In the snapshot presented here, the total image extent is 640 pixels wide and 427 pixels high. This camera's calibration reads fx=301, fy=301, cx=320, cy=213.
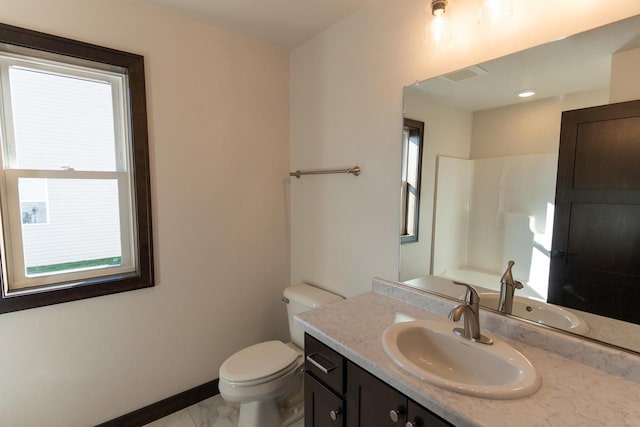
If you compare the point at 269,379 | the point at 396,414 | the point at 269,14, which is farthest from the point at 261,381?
the point at 269,14

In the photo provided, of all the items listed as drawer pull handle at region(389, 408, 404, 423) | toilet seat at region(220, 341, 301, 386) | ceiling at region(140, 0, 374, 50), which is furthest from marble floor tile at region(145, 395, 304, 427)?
ceiling at region(140, 0, 374, 50)

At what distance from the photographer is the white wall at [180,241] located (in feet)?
4.78

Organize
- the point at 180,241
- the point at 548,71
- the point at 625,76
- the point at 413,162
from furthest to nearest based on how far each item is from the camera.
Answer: the point at 180,241 < the point at 413,162 < the point at 548,71 < the point at 625,76

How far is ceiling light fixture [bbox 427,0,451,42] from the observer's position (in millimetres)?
1225

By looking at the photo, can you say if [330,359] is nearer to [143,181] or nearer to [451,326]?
[451,326]

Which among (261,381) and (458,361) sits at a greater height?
(458,361)

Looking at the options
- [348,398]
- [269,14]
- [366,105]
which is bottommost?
[348,398]

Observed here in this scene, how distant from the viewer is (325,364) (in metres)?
1.13

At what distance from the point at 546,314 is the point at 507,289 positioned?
137mm

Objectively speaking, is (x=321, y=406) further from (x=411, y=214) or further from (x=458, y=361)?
(x=411, y=214)

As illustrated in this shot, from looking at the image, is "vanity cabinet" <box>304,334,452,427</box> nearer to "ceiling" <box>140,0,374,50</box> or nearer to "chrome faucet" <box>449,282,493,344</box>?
"chrome faucet" <box>449,282,493,344</box>

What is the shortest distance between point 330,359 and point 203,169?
133 cm

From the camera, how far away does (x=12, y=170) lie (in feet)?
4.55

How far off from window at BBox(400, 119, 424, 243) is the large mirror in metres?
0.03
